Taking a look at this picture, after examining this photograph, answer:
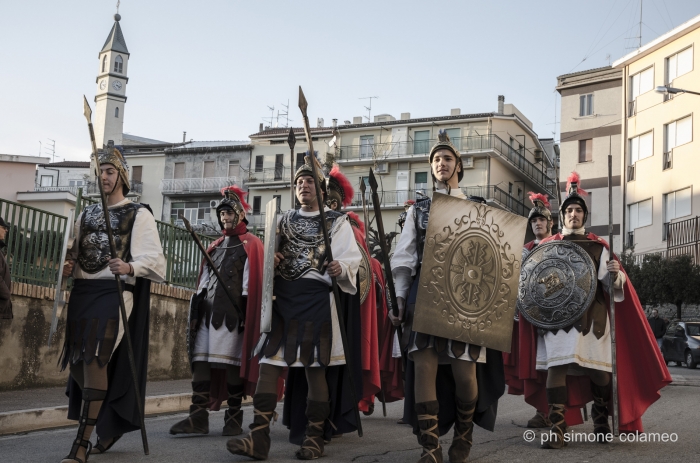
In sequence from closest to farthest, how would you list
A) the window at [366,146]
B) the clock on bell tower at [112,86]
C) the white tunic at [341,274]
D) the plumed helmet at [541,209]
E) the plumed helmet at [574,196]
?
the white tunic at [341,274]
the plumed helmet at [574,196]
the plumed helmet at [541,209]
the window at [366,146]
the clock on bell tower at [112,86]

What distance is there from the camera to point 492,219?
6.14 m

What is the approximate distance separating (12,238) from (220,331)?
14.5ft

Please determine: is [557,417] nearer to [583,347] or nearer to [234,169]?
[583,347]

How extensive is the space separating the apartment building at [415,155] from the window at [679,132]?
18.8 m

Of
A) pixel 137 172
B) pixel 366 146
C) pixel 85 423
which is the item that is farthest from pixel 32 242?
pixel 137 172

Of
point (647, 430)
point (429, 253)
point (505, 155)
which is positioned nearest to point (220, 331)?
point (429, 253)

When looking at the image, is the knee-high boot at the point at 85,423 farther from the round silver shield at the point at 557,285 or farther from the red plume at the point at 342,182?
the round silver shield at the point at 557,285

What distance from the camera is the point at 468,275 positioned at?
6012 mm

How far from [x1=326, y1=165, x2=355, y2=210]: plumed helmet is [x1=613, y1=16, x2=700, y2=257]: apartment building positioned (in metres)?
28.4

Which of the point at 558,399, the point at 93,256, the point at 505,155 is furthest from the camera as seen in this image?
the point at 505,155

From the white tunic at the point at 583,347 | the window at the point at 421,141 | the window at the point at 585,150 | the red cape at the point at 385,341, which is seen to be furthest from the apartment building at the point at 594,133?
the white tunic at the point at 583,347

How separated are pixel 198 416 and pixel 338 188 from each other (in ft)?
7.86

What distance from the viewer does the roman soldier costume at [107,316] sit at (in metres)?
6.05

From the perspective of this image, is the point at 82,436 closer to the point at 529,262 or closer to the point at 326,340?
the point at 326,340
